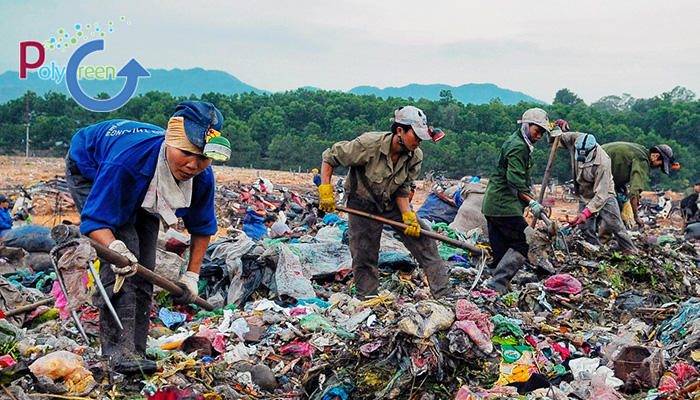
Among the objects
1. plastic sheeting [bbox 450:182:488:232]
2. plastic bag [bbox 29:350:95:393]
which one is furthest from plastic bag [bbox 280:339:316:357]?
plastic sheeting [bbox 450:182:488:232]

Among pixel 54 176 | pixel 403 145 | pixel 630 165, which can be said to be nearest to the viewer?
pixel 403 145

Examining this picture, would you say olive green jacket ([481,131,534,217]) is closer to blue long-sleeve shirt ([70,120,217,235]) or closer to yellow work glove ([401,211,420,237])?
yellow work glove ([401,211,420,237])

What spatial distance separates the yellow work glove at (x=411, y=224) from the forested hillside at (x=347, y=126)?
21260mm

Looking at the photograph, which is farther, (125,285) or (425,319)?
(425,319)

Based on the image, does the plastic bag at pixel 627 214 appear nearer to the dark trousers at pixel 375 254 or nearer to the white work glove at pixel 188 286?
the dark trousers at pixel 375 254

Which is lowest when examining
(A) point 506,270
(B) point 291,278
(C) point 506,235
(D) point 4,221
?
(D) point 4,221

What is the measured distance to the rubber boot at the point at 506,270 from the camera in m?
4.98

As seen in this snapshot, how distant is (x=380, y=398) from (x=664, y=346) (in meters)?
1.87

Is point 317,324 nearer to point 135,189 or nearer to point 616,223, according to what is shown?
point 135,189

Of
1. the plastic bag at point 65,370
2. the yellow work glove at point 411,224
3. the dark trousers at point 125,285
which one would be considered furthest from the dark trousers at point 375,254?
the plastic bag at point 65,370

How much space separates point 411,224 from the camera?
4.41 m

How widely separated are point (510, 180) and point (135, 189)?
10.7 ft

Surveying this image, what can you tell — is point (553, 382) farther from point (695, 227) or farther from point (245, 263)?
point (695, 227)

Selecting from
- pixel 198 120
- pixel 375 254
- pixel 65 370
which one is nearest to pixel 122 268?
pixel 65 370
